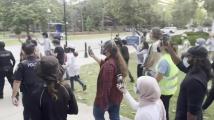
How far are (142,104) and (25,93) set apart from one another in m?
2.46

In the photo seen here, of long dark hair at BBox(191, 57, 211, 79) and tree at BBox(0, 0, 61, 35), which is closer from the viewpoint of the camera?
long dark hair at BBox(191, 57, 211, 79)

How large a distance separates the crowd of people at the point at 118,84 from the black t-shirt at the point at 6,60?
3.75 meters

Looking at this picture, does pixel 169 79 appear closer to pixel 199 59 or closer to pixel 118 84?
pixel 118 84

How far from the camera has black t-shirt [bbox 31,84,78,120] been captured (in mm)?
3893

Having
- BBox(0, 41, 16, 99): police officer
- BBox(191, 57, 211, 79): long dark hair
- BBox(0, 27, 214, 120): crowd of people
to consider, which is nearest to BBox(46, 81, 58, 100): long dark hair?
BBox(0, 27, 214, 120): crowd of people

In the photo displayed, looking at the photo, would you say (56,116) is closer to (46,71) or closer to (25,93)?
(46,71)

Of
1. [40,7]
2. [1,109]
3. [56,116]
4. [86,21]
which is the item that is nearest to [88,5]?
[86,21]

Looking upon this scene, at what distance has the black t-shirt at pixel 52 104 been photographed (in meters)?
3.89

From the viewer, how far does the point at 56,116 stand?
3959 millimetres

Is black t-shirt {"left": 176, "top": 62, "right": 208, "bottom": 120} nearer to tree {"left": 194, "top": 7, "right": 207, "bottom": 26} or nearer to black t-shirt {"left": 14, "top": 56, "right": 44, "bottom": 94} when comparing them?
black t-shirt {"left": 14, "top": 56, "right": 44, "bottom": 94}

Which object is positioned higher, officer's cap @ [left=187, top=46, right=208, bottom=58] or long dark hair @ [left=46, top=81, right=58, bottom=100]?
officer's cap @ [left=187, top=46, right=208, bottom=58]

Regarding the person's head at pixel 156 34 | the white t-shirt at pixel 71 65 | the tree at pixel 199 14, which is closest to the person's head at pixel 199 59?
the person's head at pixel 156 34

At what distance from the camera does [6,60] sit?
386 inches

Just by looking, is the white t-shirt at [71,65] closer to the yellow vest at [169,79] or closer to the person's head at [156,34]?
the person's head at [156,34]
